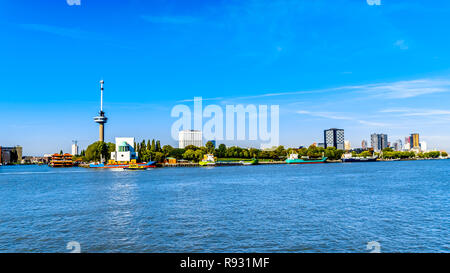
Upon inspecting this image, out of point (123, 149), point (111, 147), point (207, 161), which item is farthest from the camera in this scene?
point (207, 161)

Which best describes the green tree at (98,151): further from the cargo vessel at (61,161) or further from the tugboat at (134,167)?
the tugboat at (134,167)

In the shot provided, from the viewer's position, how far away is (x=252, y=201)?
2462 cm

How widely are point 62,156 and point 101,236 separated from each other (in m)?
142

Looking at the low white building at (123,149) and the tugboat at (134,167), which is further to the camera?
the low white building at (123,149)

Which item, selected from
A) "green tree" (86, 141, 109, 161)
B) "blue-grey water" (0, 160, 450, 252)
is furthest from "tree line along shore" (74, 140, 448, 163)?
"blue-grey water" (0, 160, 450, 252)

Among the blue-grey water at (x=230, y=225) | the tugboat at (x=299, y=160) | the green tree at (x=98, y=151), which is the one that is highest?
→ the green tree at (x=98, y=151)

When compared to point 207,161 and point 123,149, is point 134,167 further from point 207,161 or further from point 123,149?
point 207,161

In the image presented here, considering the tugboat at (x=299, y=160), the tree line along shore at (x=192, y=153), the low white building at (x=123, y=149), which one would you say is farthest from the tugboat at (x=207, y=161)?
the tugboat at (x=299, y=160)

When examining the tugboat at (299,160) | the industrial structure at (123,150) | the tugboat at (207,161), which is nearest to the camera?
the industrial structure at (123,150)

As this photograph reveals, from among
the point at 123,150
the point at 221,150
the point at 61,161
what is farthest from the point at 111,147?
the point at 221,150
